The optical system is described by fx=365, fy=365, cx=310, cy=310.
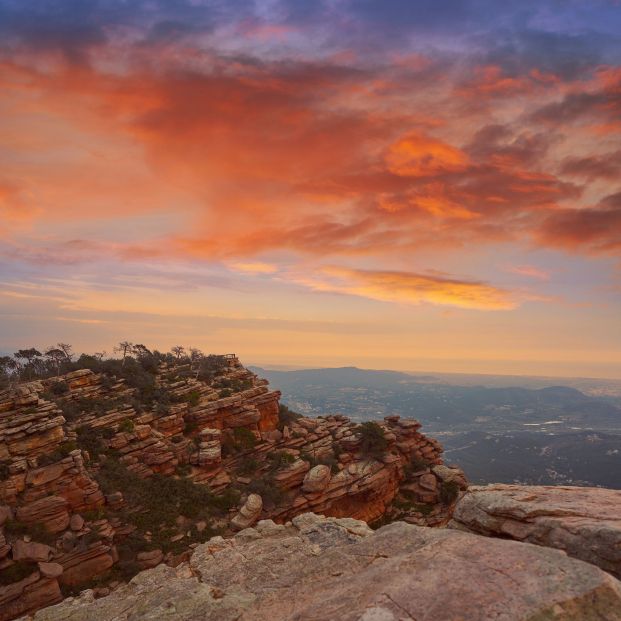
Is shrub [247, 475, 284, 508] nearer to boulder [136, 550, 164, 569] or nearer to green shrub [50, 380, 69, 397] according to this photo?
boulder [136, 550, 164, 569]

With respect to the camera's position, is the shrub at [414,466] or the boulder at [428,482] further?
the shrub at [414,466]

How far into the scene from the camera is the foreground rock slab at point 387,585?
6488 mm

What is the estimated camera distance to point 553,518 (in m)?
9.55

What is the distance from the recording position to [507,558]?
7789mm

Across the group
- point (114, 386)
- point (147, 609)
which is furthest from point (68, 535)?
point (147, 609)

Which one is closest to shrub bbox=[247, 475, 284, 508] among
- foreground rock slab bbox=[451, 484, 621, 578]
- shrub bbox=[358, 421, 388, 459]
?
shrub bbox=[358, 421, 388, 459]

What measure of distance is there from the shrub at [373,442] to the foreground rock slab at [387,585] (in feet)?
123

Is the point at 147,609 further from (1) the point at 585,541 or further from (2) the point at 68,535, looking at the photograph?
(2) the point at 68,535

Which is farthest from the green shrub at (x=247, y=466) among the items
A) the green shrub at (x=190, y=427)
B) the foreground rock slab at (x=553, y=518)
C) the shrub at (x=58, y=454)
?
the foreground rock slab at (x=553, y=518)

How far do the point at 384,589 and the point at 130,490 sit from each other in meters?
36.3

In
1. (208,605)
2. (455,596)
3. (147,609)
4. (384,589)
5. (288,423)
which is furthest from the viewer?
(288,423)

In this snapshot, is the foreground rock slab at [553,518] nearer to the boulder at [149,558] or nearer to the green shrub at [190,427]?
the boulder at [149,558]

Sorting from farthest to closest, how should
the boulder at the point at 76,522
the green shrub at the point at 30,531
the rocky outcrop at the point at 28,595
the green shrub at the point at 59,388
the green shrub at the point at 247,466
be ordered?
the green shrub at the point at 247,466 < the green shrub at the point at 59,388 < the boulder at the point at 76,522 < the green shrub at the point at 30,531 < the rocky outcrop at the point at 28,595

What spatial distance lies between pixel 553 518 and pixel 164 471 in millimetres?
39886
